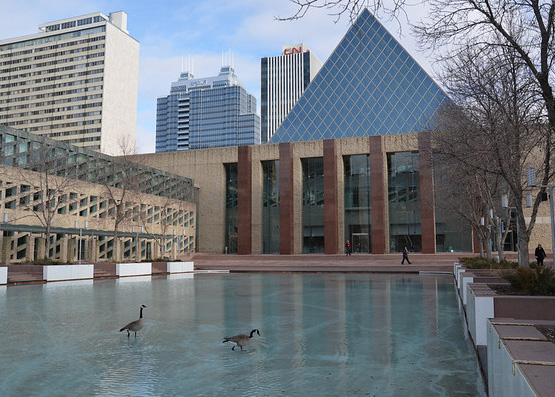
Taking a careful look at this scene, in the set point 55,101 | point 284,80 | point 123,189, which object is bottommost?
point 123,189

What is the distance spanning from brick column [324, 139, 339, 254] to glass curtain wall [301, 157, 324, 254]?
1769mm

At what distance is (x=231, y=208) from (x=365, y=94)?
24574 mm

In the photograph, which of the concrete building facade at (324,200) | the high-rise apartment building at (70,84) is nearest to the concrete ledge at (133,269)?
the concrete building facade at (324,200)

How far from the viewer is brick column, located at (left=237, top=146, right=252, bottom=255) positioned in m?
54.4

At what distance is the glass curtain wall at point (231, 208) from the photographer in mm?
57219

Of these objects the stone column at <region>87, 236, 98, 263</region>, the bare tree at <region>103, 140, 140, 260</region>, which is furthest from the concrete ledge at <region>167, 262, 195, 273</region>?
the stone column at <region>87, 236, 98, 263</region>

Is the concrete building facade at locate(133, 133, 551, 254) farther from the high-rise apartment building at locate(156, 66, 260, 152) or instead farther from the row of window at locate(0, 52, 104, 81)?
the high-rise apartment building at locate(156, 66, 260, 152)

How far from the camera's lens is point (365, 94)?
64125 mm

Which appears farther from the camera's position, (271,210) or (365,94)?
(365,94)

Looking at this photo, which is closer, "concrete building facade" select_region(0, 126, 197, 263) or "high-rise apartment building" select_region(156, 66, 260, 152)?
"concrete building facade" select_region(0, 126, 197, 263)

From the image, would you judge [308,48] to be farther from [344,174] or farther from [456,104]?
[456,104]

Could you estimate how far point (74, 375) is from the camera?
21.3 ft

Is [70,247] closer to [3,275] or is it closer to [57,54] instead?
[3,275]

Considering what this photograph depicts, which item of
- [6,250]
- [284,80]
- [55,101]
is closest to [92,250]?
[6,250]
